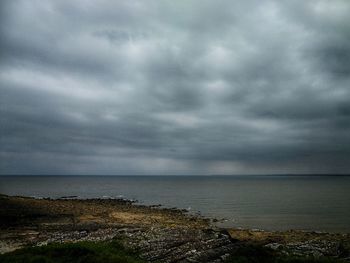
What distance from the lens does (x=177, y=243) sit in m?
31.0

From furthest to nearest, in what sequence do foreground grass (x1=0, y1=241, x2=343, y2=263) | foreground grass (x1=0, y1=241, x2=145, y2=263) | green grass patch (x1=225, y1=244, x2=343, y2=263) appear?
green grass patch (x1=225, y1=244, x2=343, y2=263) → foreground grass (x1=0, y1=241, x2=343, y2=263) → foreground grass (x1=0, y1=241, x2=145, y2=263)

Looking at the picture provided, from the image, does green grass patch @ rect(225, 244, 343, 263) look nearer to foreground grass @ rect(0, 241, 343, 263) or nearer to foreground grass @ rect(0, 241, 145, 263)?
foreground grass @ rect(0, 241, 343, 263)

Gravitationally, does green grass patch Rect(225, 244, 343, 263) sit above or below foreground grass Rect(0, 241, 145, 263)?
below

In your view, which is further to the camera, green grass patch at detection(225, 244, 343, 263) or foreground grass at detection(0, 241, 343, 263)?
green grass patch at detection(225, 244, 343, 263)

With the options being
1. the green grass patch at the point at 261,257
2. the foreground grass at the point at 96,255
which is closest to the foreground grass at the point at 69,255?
the foreground grass at the point at 96,255

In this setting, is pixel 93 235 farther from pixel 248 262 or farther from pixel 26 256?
pixel 248 262

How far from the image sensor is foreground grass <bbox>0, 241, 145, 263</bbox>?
75.2 ft

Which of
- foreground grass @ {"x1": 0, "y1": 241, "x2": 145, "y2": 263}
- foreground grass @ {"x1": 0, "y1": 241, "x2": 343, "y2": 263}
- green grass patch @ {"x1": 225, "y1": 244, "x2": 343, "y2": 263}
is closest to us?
foreground grass @ {"x1": 0, "y1": 241, "x2": 145, "y2": 263}

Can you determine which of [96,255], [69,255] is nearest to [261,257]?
[96,255]

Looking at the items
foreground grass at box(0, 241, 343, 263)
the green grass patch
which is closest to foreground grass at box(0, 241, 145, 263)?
foreground grass at box(0, 241, 343, 263)

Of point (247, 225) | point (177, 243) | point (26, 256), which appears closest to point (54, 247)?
point (26, 256)

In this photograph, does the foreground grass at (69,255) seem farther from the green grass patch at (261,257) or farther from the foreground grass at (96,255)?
the green grass patch at (261,257)

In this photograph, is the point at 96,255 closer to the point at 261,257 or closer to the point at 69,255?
the point at 69,255

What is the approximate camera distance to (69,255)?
2414 centimetres
